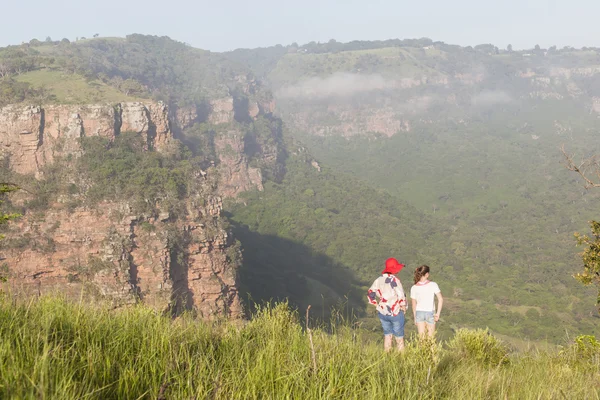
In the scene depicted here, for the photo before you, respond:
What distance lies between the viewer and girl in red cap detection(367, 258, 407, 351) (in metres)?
6.98

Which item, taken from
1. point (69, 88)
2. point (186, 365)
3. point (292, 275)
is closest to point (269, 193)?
point (292, 275)

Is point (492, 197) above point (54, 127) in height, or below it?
below

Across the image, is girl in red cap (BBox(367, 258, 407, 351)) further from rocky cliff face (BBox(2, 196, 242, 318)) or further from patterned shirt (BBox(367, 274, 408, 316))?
rocky cliff face (BBox(2, 196, 242, 318))

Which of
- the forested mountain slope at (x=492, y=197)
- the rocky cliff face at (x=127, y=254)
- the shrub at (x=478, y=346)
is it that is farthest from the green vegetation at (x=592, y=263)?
the forested mountain slope at (x=492, y=197)

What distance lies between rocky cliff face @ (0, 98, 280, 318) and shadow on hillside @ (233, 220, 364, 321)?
36.3 ft

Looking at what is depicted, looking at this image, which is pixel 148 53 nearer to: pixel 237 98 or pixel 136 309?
pixel 237 98

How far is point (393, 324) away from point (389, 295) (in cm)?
49

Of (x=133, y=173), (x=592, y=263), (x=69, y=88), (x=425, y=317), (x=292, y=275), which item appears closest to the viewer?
(x=425, y=317)

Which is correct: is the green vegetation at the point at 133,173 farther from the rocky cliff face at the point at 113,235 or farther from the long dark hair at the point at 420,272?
the long dark hair at the point at 420,272

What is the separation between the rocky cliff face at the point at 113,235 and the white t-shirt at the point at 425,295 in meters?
26.5

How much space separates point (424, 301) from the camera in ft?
24.1

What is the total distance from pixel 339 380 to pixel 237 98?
139m

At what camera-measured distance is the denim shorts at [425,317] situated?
7.31 metres

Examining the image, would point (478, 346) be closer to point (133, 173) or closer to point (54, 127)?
point (133, 173)
